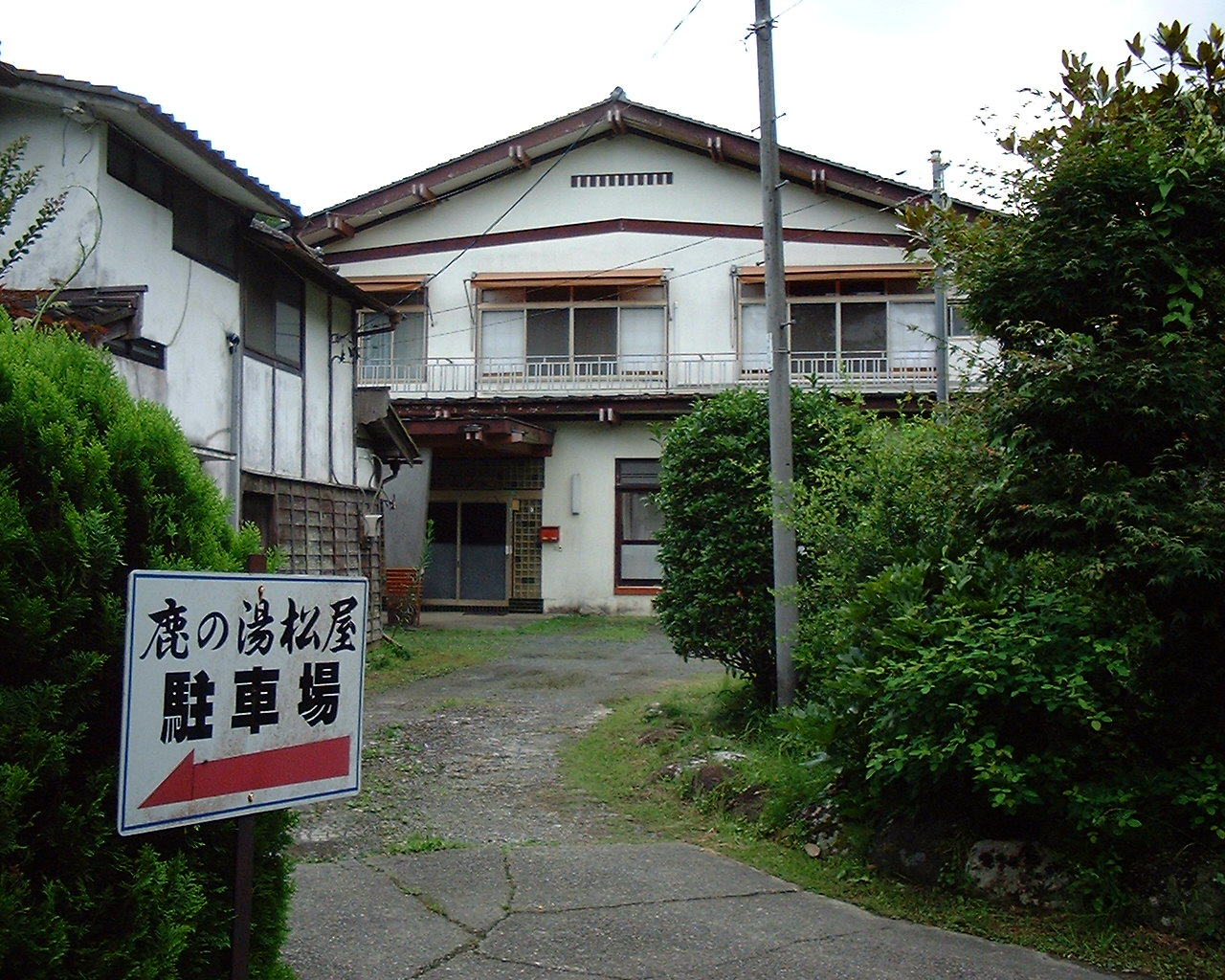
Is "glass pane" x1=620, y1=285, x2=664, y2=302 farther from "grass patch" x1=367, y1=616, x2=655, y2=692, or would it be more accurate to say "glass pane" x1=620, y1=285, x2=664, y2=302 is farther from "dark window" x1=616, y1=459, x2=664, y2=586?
"grass patch" x1=367, y1=616, x2=655, y2=692

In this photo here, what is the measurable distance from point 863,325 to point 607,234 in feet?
17.8

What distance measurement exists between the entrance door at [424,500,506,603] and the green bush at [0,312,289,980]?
1896 centimetres

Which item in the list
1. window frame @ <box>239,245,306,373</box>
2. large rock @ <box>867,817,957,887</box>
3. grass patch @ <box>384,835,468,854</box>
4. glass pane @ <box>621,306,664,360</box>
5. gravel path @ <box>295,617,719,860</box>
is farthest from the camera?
glass pane @ <box>621,306,664,360</box>

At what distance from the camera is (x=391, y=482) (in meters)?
20.4

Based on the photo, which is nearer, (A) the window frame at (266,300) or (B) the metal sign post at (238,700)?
(B) the metal sign post at (238,700)

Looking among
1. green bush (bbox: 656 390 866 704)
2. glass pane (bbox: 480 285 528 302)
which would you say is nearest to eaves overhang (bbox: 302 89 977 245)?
glass pane (bbox: 480 285 528 302)

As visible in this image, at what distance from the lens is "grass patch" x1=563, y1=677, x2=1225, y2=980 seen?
15.0 ft

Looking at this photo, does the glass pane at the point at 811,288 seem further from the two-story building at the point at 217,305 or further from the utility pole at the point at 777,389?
the utility pole at the point at 777,389

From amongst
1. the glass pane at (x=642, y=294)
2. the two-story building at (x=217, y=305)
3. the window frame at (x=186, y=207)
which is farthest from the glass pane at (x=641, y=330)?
the window frame at (x=186, y=207)

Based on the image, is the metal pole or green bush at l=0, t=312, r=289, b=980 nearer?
green bush at l=0, t=312, r=289, b=980

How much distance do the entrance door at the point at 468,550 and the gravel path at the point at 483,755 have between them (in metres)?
6.29

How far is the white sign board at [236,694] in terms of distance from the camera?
2785 millimetres

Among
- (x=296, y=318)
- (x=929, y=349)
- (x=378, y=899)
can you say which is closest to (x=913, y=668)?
(x=378, y=899)

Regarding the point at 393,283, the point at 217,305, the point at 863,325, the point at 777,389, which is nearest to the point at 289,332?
the point at 217,305
